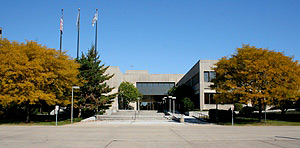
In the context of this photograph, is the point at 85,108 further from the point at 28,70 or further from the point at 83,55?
the point at 28,70

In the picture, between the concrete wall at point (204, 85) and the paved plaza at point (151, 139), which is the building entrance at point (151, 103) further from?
the paved plaza at point (151, 139)

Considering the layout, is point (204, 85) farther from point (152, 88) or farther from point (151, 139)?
point (151, 139)

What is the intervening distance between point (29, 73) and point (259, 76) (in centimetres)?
2291

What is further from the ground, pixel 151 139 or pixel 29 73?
pixel 29 73

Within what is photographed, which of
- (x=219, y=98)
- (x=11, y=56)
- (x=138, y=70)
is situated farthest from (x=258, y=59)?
(x=138, y=70)

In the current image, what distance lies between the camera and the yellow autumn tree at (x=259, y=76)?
25656 millimetres

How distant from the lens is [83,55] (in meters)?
42.8

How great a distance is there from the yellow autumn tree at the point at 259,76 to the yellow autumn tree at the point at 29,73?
57.4 feet

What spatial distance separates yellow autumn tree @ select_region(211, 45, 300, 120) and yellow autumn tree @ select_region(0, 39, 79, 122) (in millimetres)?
17485

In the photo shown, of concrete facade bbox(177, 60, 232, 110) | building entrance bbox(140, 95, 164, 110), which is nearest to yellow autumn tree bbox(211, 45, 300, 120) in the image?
concrete facade bbox(177, 60, 232, 110)

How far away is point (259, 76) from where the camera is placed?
Answer: 87.0 feet

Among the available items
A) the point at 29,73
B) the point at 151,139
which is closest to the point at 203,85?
the point at 29,73

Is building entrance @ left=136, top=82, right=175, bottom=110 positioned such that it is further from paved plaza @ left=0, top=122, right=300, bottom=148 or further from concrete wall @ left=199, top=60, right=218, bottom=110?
paved plaza @ left=0, top=122, right=300, bottom=148

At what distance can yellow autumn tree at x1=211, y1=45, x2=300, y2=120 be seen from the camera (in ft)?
84.2
